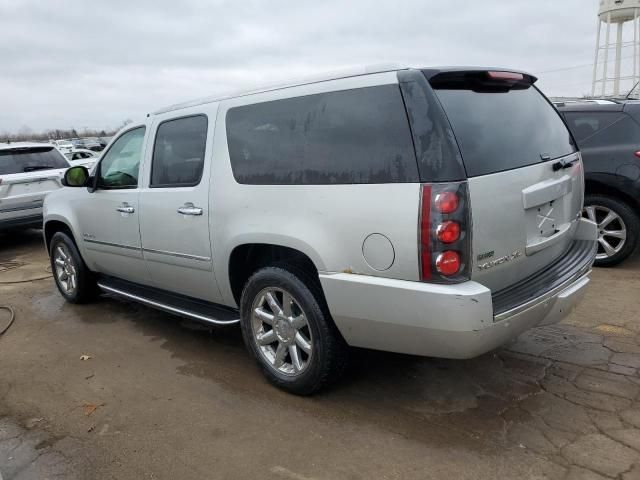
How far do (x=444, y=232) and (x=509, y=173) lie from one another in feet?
1.85

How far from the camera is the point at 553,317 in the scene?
10.2 ft

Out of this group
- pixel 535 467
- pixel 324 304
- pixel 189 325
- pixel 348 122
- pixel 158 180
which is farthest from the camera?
pixel 189 325

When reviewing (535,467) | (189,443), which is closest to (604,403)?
(535,467)

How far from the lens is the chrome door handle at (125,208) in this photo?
4.38 metres

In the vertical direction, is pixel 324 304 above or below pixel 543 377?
above

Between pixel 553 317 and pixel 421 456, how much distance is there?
1135 millimetres

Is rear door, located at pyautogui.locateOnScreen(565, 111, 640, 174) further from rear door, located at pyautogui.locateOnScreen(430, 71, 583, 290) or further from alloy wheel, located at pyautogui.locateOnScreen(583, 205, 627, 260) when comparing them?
rear door, located at pyautogui.locateOnScreen(430, 71, 583, 290)

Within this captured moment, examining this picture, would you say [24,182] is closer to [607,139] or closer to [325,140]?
[325,140]

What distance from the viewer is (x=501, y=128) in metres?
Result: 2.98

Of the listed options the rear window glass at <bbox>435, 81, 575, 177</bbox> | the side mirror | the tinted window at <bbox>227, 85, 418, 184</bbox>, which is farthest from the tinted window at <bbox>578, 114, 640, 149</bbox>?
the side mirror

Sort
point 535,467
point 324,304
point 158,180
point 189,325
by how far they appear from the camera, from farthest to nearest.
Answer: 1. point 189,325
2. point 158,180
3. point 324,304
4. point 535,467

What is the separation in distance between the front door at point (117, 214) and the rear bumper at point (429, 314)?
2.20m

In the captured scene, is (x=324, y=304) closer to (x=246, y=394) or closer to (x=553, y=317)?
(x=246, y=394)

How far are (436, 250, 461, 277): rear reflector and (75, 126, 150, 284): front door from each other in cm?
270
